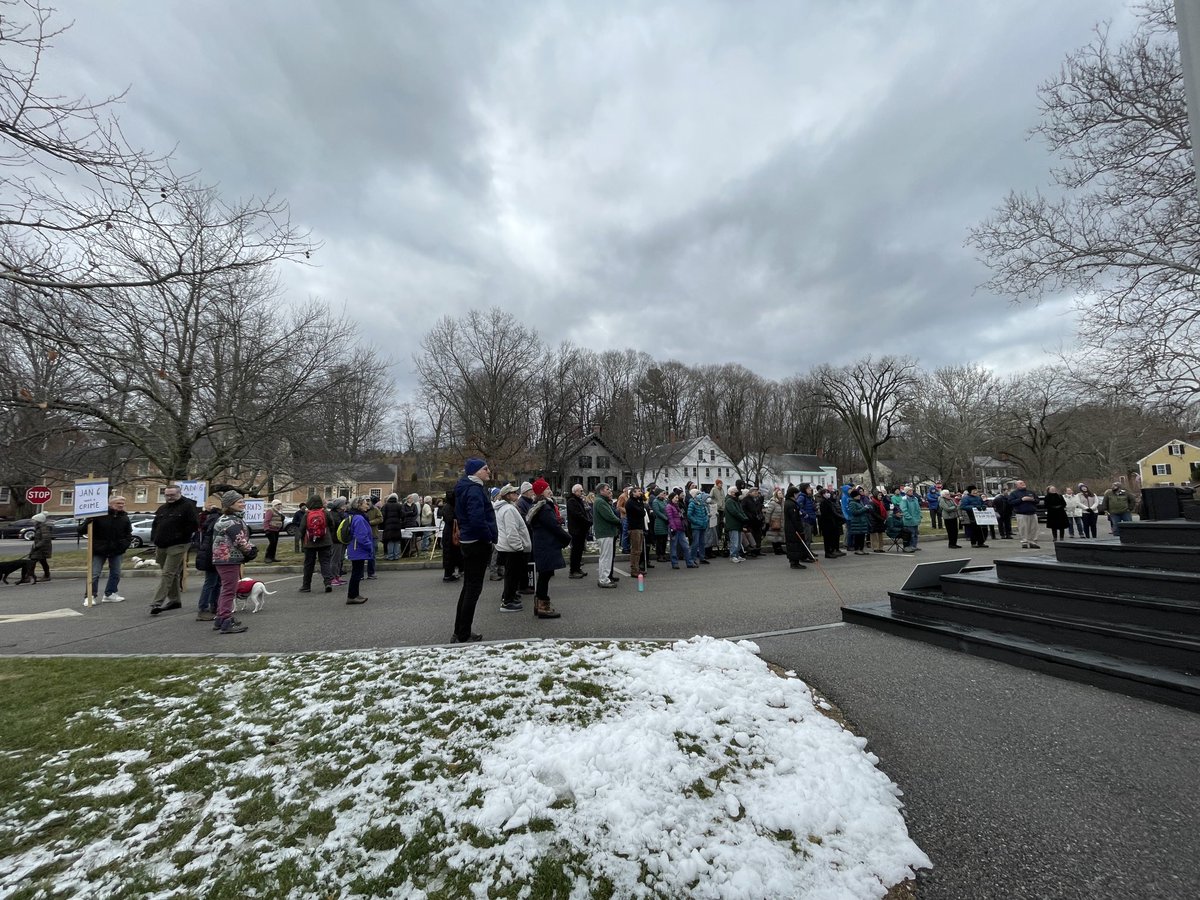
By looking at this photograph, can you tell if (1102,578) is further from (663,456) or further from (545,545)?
(663,456)

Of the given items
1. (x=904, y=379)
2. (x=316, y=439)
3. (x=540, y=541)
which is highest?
(x=904, y=379)

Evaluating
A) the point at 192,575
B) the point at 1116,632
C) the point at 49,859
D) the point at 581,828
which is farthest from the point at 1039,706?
the point at 192,575

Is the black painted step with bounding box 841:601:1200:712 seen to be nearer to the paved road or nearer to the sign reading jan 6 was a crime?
the paved road

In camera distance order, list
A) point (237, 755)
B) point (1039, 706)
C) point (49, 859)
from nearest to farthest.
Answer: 1. point (49, 859)
2. point (237, 755)
3. point (1039, 706)

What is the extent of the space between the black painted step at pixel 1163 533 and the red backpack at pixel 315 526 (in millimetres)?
11560

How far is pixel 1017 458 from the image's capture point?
52219 mm

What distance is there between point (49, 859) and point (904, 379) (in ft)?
191

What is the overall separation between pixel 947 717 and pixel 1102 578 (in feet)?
9.61

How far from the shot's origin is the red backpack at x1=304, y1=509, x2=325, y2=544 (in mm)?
9523

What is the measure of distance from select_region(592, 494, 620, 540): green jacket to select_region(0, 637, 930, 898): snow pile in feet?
17.0

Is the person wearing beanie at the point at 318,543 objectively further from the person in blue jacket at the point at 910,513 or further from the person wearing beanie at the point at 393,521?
the person in blue jacket at the point at 910,513

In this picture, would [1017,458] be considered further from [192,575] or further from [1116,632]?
[192,575]

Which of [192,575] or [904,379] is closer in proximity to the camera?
[192,575]

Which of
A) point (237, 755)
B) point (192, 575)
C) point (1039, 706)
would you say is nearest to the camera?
point (237, 755)
